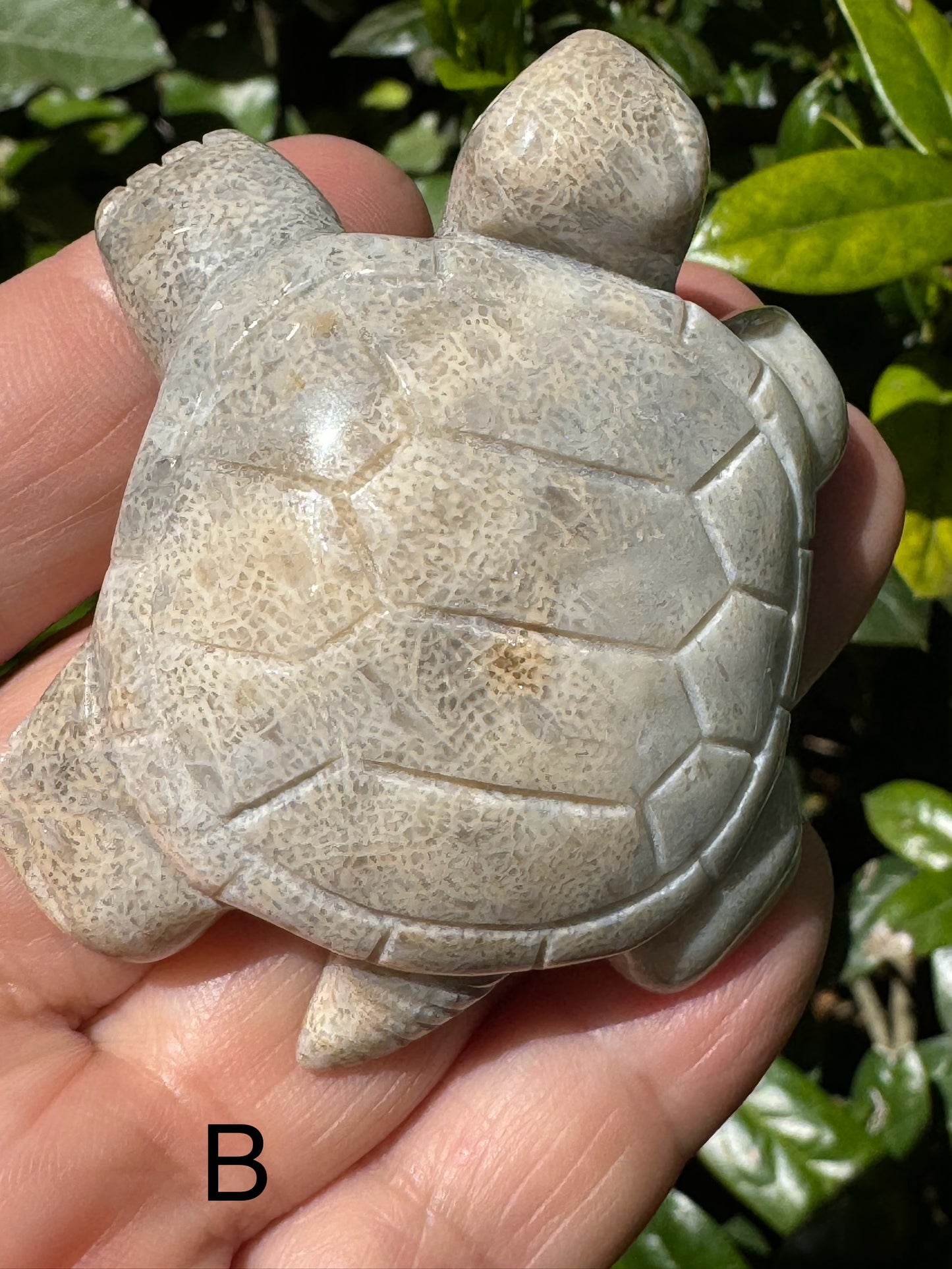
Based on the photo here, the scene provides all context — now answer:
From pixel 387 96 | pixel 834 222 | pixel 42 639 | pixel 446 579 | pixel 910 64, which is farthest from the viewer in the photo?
pixel 387 96

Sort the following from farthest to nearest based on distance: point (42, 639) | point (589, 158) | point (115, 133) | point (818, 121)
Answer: point (115, 133), point (42, 639), point (818, 121), point (589, 158)

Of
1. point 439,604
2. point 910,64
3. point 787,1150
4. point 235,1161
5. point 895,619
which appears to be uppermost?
point 910,64

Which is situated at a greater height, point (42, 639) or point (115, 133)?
point (115, 133)

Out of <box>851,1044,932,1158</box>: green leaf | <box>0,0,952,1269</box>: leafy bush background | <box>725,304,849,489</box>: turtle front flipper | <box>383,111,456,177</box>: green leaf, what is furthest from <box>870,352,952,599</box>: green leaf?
<box>383,111,456,177</box>: green leaf

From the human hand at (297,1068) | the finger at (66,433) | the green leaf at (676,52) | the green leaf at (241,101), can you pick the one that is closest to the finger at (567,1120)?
the human hand at (297,1068)

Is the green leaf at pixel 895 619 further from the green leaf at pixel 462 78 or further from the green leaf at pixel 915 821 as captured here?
the green leaf at pixel 462 78

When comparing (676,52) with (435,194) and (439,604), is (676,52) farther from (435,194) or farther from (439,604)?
(439,604)

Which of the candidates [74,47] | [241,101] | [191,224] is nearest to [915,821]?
[191,224]

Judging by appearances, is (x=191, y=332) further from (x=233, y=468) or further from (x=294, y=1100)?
(x=294, y=1100)
